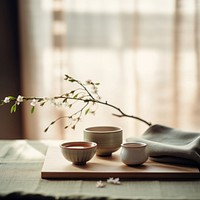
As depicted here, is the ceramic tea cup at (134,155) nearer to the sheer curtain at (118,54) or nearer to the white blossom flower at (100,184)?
the white blossom flower at (100,184)

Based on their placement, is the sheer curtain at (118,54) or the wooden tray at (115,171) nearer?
the wooden tray at (115,171)

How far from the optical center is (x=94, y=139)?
1.47 metres

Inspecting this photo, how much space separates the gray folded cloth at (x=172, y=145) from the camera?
4.49ft

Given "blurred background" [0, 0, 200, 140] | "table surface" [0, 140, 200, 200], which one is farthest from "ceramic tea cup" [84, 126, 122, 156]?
"blurred background" [0, 0, 200, 140]

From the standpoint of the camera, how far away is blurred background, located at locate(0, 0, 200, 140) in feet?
9.14

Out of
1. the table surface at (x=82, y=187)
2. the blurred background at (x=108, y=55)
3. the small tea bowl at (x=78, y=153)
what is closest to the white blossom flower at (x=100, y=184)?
the table surface at (x=82, y=187)

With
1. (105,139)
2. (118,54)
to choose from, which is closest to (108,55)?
(118,54)

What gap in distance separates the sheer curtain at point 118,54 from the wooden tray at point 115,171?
148cm

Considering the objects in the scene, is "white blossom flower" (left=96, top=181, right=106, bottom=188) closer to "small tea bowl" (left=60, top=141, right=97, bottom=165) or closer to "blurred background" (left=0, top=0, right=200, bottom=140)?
"small tea bowl" (left=60, top=141, right=97, bottom=165)

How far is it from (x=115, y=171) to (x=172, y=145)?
28 centimetres

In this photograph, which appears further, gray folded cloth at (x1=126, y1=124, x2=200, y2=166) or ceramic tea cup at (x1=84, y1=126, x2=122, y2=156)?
ceramic tea cup at (x1=84, y1=126, x2=122, y2=156)

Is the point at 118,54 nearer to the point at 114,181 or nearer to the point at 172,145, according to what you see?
the point at 172,145

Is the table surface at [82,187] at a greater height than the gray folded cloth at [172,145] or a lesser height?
lesser

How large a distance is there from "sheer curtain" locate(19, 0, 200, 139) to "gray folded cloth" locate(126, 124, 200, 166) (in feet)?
4.02
